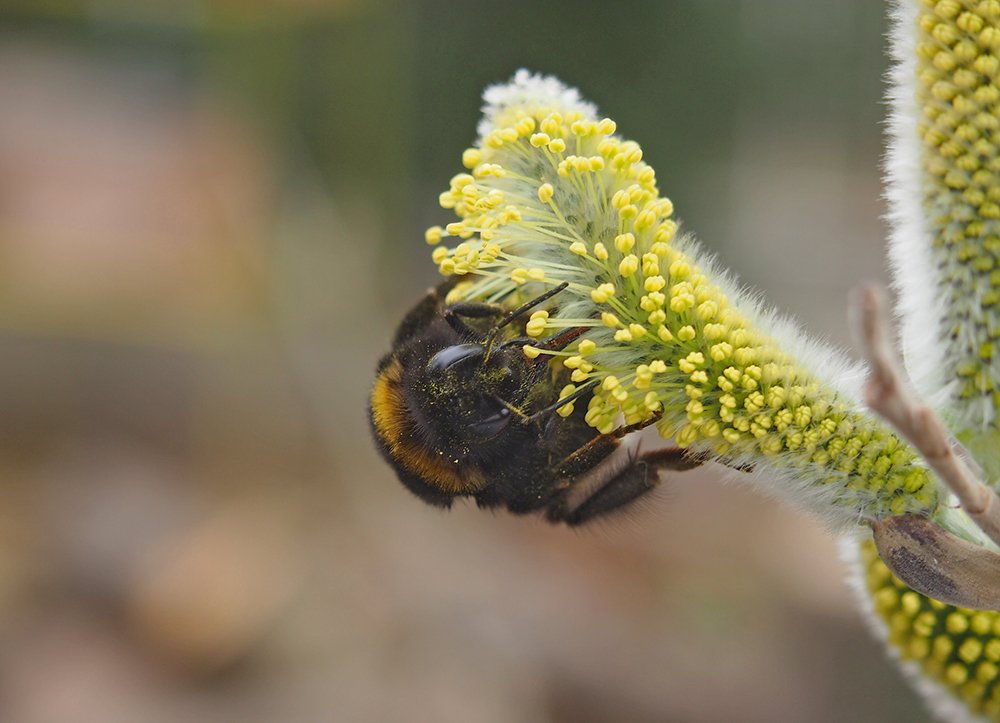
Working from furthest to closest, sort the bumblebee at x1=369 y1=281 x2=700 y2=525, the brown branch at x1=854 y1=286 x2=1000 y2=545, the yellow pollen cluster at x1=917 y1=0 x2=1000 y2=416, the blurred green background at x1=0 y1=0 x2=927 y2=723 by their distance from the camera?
the blurred green background at x1=0 y1=0 x2=927 y2=723 → the bumblebee at x1=369 y1=281 x2=700 y2=525 → the yellow pollen cluster at x1=917 y1=0 x2=1000 y2=416 → the brown branch at x1=854 y1=286 x2=1000 y2=545

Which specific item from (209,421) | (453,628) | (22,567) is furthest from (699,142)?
(22,567)

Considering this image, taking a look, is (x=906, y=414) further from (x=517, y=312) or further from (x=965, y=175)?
(x=517, y=312)

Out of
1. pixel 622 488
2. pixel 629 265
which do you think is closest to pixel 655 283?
pixel 629 265

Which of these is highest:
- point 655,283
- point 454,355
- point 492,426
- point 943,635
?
point 655,283

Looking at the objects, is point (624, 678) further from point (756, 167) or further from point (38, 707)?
point (756, 167)

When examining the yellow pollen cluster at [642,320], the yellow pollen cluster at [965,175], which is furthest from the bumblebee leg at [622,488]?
the yellow pollen cluster at [965,175]

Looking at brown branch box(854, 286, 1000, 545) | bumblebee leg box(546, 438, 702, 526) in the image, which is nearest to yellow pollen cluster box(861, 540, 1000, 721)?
bumblebee leg box(546, 438, 702, 526)

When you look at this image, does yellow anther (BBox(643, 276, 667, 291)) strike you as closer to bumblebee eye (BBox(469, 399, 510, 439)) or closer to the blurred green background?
bumblebee eye (BBox(469, 399, 510, 439))
